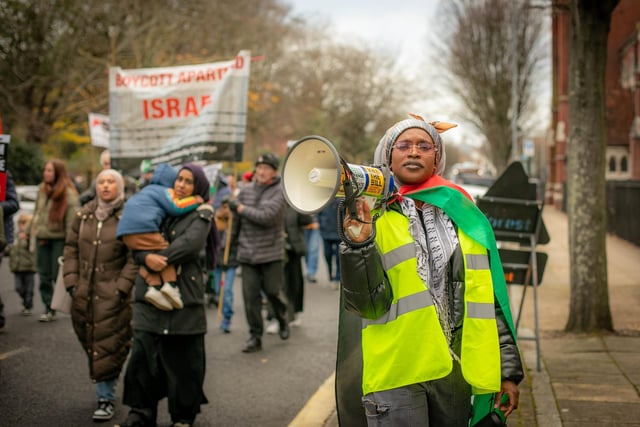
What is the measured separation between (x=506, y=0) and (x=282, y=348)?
38.8 metres

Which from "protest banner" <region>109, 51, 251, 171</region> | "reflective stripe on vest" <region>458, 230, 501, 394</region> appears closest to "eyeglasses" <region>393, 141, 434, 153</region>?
"reflective stripe on vest" <region>458, 230, 501, 394</region>

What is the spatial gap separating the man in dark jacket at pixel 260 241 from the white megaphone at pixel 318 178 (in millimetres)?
5131

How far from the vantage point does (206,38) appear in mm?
30016

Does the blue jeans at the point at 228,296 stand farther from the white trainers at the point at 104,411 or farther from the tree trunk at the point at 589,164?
the tree trunk at the point at 589,164

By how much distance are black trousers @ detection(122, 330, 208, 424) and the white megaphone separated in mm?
2875

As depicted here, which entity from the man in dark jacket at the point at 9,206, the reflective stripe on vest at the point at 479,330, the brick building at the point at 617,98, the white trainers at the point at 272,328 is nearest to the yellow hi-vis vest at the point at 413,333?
the reflective stripe on vest at the point at 479,330

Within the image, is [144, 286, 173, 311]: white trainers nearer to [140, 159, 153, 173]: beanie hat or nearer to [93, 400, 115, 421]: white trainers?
[93, 400, 115, 421]: white trainers

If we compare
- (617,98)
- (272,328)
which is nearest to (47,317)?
(272,328)

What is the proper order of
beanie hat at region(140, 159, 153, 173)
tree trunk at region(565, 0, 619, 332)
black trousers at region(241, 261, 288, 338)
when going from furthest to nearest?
beanie hat at region(140, 159, 153, 173) < black trousers at region(241, 261, 288, 338) < tree trunk at region(565, 0, 619, 332)

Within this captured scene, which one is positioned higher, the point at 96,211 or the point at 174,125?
the point at 174,125

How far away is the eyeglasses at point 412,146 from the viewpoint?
2951mm

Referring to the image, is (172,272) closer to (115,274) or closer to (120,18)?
(115,274)

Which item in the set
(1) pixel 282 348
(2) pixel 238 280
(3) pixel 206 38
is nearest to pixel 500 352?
(1) pixel 282 348

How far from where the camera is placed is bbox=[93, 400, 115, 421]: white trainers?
5316 millimetres
